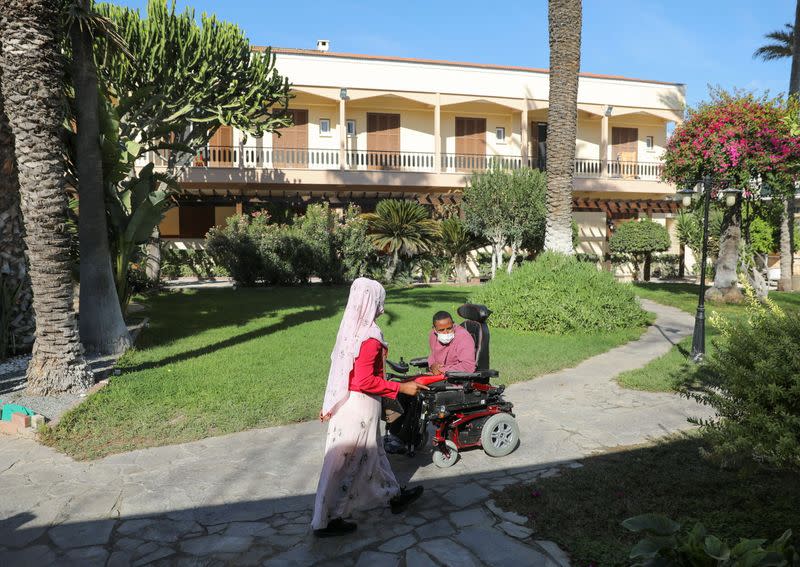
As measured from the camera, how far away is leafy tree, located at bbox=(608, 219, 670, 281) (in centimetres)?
2414

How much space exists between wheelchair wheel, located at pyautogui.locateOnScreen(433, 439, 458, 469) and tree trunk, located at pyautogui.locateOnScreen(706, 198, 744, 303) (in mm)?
13449

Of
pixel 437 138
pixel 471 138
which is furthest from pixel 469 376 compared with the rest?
pixel 471 138

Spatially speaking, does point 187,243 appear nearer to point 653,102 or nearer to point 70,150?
point 70,150

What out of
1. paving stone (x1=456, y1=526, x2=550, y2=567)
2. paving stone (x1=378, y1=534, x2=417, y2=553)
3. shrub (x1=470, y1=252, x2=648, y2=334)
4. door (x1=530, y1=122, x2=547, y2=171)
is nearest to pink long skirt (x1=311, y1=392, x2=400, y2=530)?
paving stone (x1=378, y1=534, x2=417, y2=553)

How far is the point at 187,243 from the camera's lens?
25.4 meters

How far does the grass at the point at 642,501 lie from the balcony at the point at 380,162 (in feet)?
62.4

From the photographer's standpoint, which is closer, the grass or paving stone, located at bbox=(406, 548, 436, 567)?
paving stone, located at bbox=(406, 548, 436, 567)

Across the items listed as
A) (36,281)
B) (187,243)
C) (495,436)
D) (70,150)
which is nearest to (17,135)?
(36,281)

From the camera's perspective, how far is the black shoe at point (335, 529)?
13.2 feet

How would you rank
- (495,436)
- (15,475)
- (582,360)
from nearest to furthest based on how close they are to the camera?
(15,475) → (495,436) → (582,360)

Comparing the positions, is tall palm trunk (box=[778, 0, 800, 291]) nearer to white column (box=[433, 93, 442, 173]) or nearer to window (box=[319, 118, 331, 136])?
white column (box=[433, 93, 442, 173])

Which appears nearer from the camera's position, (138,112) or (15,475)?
(15,475)

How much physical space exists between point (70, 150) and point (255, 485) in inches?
291

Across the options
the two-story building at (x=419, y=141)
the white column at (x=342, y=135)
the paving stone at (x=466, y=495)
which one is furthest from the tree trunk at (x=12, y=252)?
the white column at (x=342, y=135)
